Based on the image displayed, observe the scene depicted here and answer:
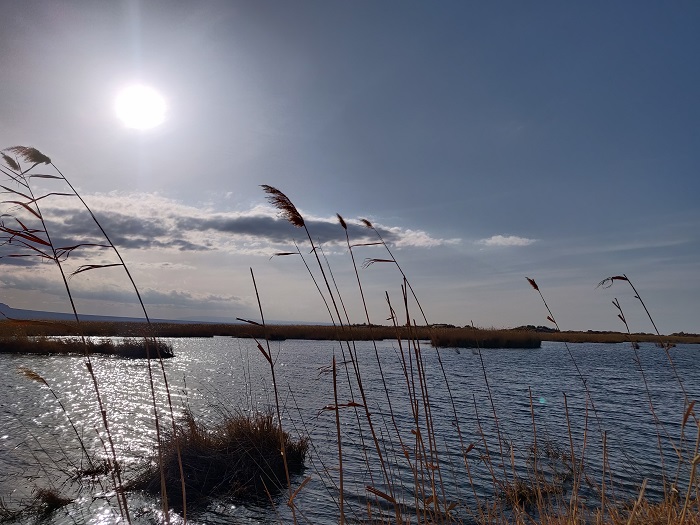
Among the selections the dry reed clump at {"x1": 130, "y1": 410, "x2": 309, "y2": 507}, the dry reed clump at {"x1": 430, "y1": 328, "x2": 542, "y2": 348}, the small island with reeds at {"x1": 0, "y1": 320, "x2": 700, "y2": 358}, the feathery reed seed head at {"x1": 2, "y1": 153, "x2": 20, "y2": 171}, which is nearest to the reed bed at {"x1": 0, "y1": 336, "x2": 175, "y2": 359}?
the small island with reeds at {"x1": 0, "y1": 320, "x2": 700, "y2": 358}

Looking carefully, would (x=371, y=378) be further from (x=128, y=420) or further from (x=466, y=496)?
(x=466, y=496)

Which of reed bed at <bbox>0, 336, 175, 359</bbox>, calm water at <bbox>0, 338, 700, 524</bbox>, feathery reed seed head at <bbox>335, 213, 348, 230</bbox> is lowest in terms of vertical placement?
calm water at <bbox>0, 338, 700, 524</bbox>

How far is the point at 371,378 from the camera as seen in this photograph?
2352 cm

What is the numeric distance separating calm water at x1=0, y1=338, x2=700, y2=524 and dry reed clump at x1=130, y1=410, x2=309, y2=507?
1.37 feet

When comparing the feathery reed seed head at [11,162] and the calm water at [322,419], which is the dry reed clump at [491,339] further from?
the feathery reed seed head at [11,162]

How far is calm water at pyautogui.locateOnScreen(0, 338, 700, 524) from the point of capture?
798cm

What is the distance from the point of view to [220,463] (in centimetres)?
849

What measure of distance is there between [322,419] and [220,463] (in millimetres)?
5933

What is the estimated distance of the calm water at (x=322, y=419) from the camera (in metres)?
7.98

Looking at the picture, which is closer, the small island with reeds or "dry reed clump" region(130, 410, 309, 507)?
"dry reed clump" region(130, 410, 309, 507)

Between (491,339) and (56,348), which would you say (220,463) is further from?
(491,339)

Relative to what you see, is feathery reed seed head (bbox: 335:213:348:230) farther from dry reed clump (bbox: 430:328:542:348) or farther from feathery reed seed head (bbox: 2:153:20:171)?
dry reed clump (bbox: 430:328:542:348)

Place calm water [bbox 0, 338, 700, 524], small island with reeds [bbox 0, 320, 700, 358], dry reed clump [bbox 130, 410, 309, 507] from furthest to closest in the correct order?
small island with reeds [bbox 0, 320, 700, 358]
dry reed clump [bbox 130, 410, 309, 507]
calm water [bbox 0, 338, 700, 524]

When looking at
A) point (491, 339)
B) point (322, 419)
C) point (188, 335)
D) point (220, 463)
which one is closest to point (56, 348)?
point (322, 419)
